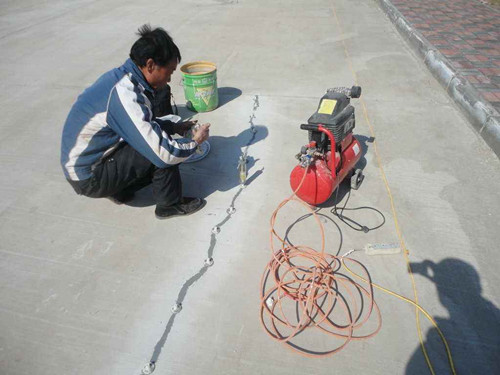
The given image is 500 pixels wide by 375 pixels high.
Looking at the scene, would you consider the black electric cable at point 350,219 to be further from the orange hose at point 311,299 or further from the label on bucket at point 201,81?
the label on bucket at point 201,81

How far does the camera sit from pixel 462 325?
161 cm

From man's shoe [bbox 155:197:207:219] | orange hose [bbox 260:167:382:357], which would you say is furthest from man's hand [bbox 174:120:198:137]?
orange hose [bbox 260:167:382:357]

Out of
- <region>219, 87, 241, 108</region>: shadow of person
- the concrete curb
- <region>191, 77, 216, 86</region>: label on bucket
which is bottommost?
<region>219, 87, 241, 108</region>: shadow of person

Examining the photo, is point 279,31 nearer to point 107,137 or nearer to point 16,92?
point 16,92

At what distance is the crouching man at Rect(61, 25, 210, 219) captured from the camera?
172 cm

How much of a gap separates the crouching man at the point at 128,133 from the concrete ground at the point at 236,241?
1.21 feet

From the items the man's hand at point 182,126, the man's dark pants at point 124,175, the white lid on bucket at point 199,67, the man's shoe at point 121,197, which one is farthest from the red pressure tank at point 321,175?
the white lid on bucket at point 199,67

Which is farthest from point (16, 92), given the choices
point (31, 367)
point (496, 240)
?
point (496, 240)

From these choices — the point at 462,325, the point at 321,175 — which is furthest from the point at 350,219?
the point at 462,325

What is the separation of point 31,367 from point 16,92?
374cm

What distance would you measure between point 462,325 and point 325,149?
127cm

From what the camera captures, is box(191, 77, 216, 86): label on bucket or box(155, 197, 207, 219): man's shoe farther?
box(191, 77, 216, 86): label on bucket

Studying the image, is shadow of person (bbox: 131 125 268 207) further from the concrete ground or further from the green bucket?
the green bucket

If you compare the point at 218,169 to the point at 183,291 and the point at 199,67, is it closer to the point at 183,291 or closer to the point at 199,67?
the point at 183,291
